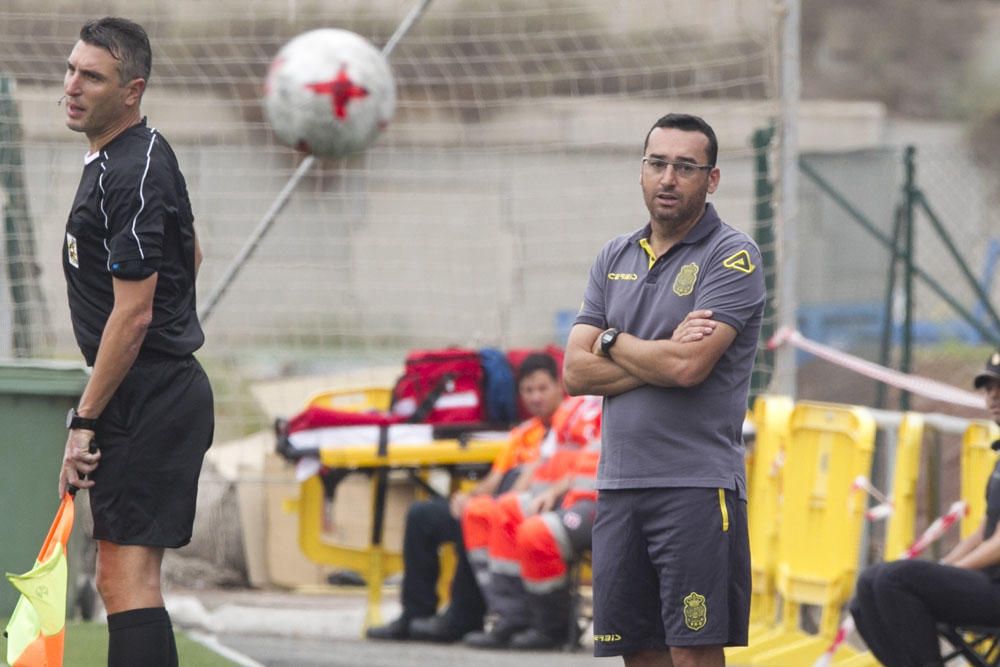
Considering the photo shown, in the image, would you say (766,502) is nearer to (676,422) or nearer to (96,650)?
(96,650)

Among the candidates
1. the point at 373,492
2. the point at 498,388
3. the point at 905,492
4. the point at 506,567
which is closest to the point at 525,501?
the point at 506,567

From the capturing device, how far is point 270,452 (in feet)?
34.7

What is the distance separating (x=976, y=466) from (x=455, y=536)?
289cm

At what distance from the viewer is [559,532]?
833cm

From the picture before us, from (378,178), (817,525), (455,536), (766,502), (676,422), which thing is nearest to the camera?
(676,422)

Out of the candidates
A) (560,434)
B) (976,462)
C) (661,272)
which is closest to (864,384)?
(560,434)

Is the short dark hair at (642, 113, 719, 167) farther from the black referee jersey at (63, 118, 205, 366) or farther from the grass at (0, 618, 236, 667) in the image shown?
the grass at (0, 618, 236, 667)

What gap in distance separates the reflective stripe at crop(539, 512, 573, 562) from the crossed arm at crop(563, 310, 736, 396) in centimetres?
308

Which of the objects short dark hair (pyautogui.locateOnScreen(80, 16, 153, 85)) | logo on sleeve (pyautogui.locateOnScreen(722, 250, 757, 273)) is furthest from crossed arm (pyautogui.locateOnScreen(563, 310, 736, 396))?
short dark hair (pyautogui.locateOnScreen(80, 16, 153, 85))

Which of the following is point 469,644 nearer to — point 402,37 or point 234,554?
point 234,554

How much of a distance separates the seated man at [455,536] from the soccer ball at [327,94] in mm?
1460

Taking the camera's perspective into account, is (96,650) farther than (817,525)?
No

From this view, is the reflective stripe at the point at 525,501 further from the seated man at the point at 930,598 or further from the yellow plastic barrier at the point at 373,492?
the seated man at the point at 930,598

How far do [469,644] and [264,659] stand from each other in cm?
125
